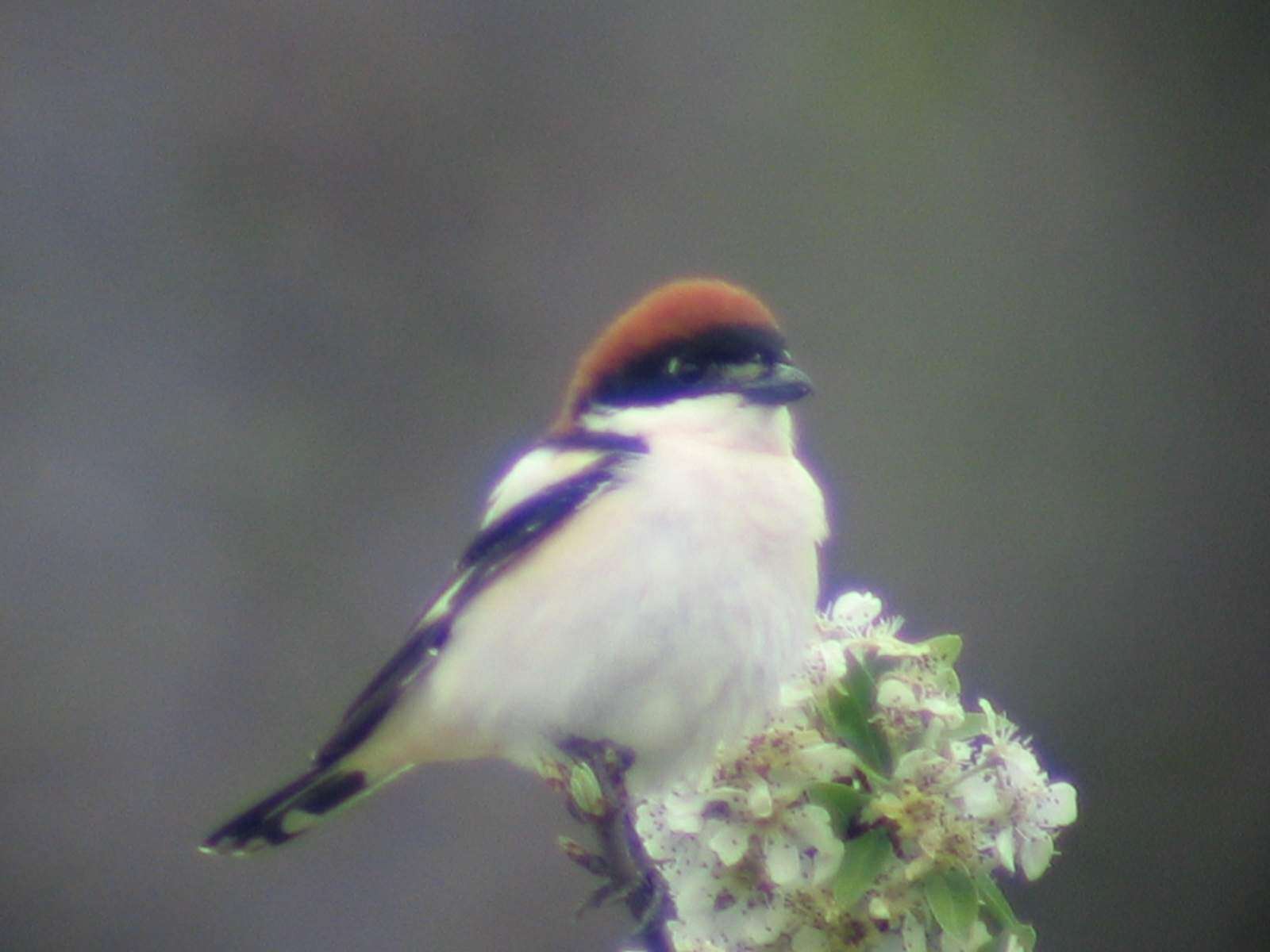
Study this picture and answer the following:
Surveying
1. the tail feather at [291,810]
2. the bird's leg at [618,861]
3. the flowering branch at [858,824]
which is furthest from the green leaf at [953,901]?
the tail feather at [291,810]

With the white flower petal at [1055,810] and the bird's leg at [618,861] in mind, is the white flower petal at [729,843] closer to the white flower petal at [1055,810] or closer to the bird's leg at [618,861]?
the bird's leg at [618,861]

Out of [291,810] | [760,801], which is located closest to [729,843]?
[760,801]

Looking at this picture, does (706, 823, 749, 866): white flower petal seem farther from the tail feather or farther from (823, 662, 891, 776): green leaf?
the tail feather

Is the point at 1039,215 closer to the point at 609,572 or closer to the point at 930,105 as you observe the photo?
the point at 930,105

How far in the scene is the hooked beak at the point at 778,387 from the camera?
5.86 ft

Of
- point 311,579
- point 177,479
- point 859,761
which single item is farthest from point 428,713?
point 177,479

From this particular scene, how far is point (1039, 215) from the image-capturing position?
13.8 ft

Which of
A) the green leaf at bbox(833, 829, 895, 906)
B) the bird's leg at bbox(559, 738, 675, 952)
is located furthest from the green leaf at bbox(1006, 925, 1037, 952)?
the bird's leg at bbox(559, 738, 675, 952)

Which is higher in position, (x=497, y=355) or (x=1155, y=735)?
(x=497, y=355)

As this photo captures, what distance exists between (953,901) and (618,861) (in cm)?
29

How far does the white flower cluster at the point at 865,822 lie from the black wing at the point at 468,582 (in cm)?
40

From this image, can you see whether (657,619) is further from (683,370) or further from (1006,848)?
(1006,848)

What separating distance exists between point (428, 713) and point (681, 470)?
367 millimetres

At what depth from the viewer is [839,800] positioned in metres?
1.36
